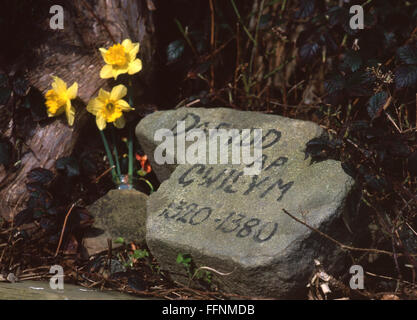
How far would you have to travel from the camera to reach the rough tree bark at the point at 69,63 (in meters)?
2.87

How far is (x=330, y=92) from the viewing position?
2.68 meters

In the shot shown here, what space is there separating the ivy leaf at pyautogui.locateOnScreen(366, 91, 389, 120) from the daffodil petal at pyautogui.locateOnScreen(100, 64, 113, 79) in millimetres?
1449

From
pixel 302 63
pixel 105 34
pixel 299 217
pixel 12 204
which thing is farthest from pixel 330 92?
pixel 12 204

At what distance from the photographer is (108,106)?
113 inches

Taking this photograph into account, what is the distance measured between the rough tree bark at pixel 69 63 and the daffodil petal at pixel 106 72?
10 cm

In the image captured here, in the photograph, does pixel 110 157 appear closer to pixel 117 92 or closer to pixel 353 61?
pixel 117 92

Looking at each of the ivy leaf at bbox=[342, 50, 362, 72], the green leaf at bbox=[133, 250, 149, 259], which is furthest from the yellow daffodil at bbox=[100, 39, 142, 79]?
the ivy leaf at bbox=[342, 50, 362, 72]

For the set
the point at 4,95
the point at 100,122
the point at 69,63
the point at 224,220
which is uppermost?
the point at 69,63

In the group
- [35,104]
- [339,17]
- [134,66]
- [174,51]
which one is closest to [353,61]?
[339,17]

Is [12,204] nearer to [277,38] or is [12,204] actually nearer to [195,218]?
[195,218]

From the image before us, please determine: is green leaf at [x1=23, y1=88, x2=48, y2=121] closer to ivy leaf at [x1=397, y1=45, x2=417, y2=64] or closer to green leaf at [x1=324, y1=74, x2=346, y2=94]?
green leaf at [x1=324, y1=74, x2=346, y2=94]

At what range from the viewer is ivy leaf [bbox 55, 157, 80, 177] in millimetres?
2830

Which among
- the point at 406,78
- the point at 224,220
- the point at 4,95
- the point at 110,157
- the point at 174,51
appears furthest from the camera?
the point at 174,51

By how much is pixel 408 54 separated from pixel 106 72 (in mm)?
1636
